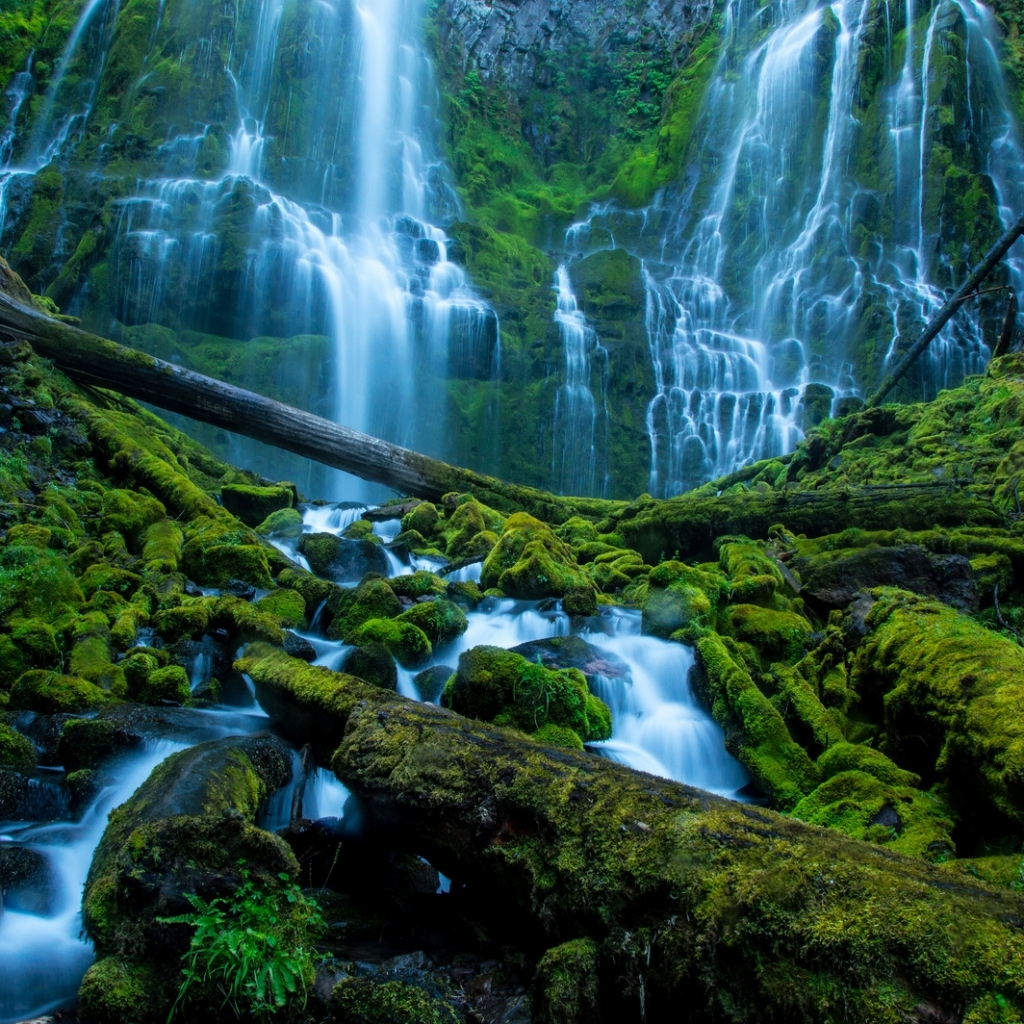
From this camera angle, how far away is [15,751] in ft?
13.5

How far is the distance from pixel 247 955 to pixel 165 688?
316 centimetres

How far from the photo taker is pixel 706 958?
2252 millimetres

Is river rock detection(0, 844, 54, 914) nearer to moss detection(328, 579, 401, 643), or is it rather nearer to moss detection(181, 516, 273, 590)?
moss detection(328, 579, 401, 643)

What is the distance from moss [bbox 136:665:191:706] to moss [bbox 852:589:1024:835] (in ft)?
15.7

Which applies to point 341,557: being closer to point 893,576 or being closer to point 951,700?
point 893,576

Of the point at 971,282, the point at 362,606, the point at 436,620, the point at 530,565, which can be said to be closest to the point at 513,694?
the point at 436,620

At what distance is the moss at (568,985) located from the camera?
233 cm

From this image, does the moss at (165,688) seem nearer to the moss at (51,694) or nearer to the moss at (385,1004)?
the moss at (51,694)

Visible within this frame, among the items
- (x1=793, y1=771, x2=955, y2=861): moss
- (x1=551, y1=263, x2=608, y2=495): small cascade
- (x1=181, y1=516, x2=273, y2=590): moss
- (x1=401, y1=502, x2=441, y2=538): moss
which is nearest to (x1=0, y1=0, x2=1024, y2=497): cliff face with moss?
(x1=551, y1=263, x2=608, y2=495): small cascade

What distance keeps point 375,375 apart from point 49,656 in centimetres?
1722

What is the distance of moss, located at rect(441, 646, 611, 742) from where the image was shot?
4.92 metres

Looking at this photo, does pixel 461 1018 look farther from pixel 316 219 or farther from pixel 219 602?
pixel 316 219

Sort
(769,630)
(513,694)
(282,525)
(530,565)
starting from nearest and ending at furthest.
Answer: (513,694) < (769,630) < (530,565) < (282,525)

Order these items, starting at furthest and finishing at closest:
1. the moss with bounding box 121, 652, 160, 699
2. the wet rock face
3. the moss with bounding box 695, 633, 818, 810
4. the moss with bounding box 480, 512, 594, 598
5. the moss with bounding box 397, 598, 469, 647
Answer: the wet rock face → the moss with bounding box 480, 512, 594, 598 → the moss with bounding box 397, 598, 469, 647 → the moss with bounding box 121, 652, 160, 699 → the moss with bounding box 695, 633, 818, 810
